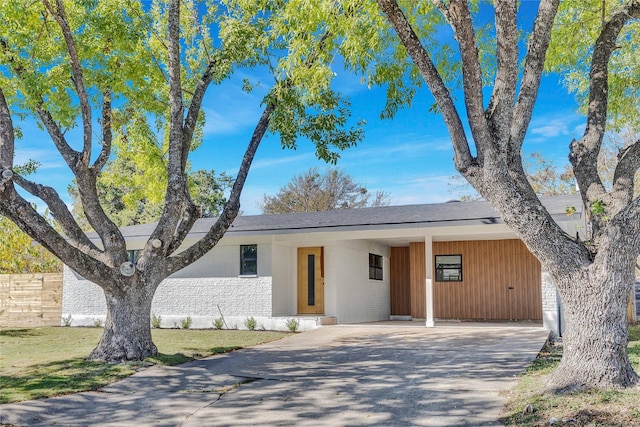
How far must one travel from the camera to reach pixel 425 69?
6.96 meters

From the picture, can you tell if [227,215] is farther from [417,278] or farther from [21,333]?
[417,278]

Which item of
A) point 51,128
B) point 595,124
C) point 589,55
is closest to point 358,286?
point 589,55

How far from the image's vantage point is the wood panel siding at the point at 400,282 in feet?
66.5

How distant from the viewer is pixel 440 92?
6.88 m

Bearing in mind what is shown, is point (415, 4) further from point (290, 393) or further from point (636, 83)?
point (290, 393)

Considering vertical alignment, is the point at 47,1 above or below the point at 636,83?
above

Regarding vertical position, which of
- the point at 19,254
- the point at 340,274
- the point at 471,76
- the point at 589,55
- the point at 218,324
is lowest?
the point at 218,324

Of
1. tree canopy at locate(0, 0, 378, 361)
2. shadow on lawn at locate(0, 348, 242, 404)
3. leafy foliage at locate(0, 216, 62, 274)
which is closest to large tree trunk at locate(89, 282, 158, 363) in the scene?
tree canopy at locate(0, 0, 378, 361)

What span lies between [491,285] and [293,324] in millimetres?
6835

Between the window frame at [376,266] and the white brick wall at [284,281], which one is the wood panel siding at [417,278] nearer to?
the window frame at [376,266]

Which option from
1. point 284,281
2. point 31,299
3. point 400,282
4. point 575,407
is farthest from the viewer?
point 400,282

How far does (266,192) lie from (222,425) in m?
34.8

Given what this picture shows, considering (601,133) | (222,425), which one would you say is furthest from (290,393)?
(601,133)

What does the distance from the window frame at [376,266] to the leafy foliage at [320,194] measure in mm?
19357
